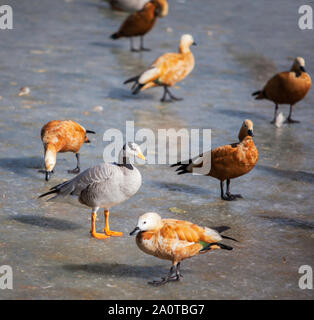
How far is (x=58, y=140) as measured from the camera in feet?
24.6

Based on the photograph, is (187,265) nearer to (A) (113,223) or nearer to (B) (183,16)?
(A) (113,223)

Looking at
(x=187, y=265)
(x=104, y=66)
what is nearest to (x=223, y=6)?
(x=104, y=66)

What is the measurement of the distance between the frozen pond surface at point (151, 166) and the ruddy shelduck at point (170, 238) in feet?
1.00

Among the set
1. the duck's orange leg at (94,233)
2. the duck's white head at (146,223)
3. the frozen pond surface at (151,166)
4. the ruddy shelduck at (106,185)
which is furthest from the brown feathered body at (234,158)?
the duck's white head at (146,223)

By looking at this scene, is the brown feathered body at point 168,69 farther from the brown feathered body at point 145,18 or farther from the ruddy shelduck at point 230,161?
the ruddy shelduck at point 230,161

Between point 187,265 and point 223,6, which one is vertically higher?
point 223,6

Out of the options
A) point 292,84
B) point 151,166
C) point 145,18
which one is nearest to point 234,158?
point 151,166

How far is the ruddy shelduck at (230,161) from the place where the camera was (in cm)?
690

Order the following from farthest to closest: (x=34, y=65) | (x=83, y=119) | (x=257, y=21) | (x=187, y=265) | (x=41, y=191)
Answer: (x=257, y=21)
(x=34, y=65)
(x=83, y=119)
(x=41, y=191)
(x=187, y=265)

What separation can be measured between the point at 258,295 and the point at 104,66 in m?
8.41

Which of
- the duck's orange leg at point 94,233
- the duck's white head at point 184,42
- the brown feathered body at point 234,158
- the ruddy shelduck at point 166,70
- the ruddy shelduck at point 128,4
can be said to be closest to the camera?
the duck's orange leg at point 94,233

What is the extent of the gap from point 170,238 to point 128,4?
12.9 m

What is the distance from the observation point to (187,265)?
570cm

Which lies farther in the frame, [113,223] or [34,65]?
[34,65]
